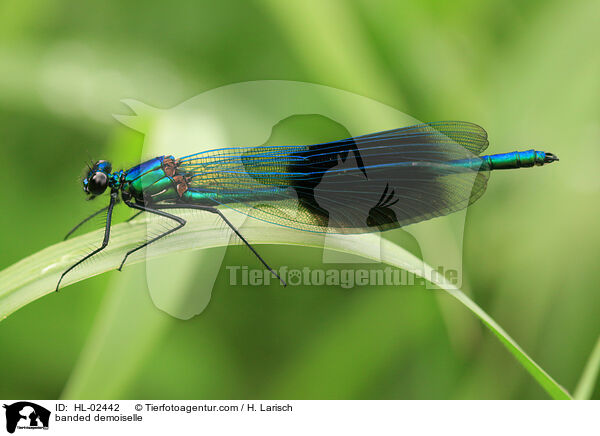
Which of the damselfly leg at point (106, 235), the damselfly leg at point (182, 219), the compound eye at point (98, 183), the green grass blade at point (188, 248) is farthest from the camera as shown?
the compound eye at point (98, 183)

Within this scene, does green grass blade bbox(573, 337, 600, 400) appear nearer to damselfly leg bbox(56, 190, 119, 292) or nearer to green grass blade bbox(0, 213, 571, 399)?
green grass blade bbox(0, 213, 571, 399)

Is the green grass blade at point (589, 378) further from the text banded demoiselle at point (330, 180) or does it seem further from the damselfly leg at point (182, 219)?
the damselfly leg at point (182, 219)

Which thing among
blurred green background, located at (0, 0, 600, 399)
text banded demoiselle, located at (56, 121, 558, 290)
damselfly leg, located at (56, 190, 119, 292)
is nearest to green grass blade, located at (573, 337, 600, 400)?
blurred green background, located at (0, 0, 600, 399)

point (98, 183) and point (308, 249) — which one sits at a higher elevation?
point (98, 183)

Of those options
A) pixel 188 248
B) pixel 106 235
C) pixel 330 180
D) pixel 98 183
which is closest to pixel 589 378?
pixel 330 180

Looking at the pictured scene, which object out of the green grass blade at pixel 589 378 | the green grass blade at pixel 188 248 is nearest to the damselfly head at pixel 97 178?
the green grass blade at pixel 188 248

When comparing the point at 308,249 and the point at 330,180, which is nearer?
the point at 330,180

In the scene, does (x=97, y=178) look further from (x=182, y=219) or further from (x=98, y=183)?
(x=182, y=219)
